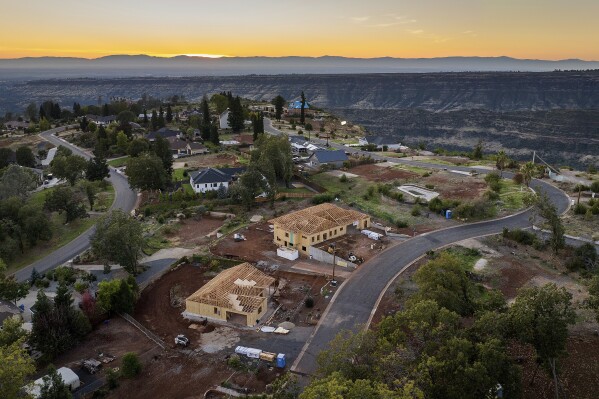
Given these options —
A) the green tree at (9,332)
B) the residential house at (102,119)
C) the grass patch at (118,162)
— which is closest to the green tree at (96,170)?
the grass patch at (118,162)

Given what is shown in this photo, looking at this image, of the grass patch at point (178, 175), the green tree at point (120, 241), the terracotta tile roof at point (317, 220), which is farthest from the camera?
the grass patch at point (178, 175)

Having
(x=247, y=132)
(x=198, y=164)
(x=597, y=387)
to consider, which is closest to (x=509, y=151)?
(x=247, y=132)

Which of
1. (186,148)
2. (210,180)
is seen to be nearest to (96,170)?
(210,180)

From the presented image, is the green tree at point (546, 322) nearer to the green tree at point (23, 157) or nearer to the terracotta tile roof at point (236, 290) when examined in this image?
the terracotta tile roof at point (236, 290)

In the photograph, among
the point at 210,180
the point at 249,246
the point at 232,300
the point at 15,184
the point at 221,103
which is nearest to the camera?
the point at 232,300

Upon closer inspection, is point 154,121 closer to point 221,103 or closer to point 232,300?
point 221,103

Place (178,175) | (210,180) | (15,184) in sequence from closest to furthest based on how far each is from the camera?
(15,184), (210,180), (178,175)

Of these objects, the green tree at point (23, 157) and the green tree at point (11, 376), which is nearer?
the green tree at point (11, 376)

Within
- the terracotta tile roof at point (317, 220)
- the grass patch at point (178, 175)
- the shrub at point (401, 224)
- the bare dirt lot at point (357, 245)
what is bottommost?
the bare dirt lot at point (357, 245)
